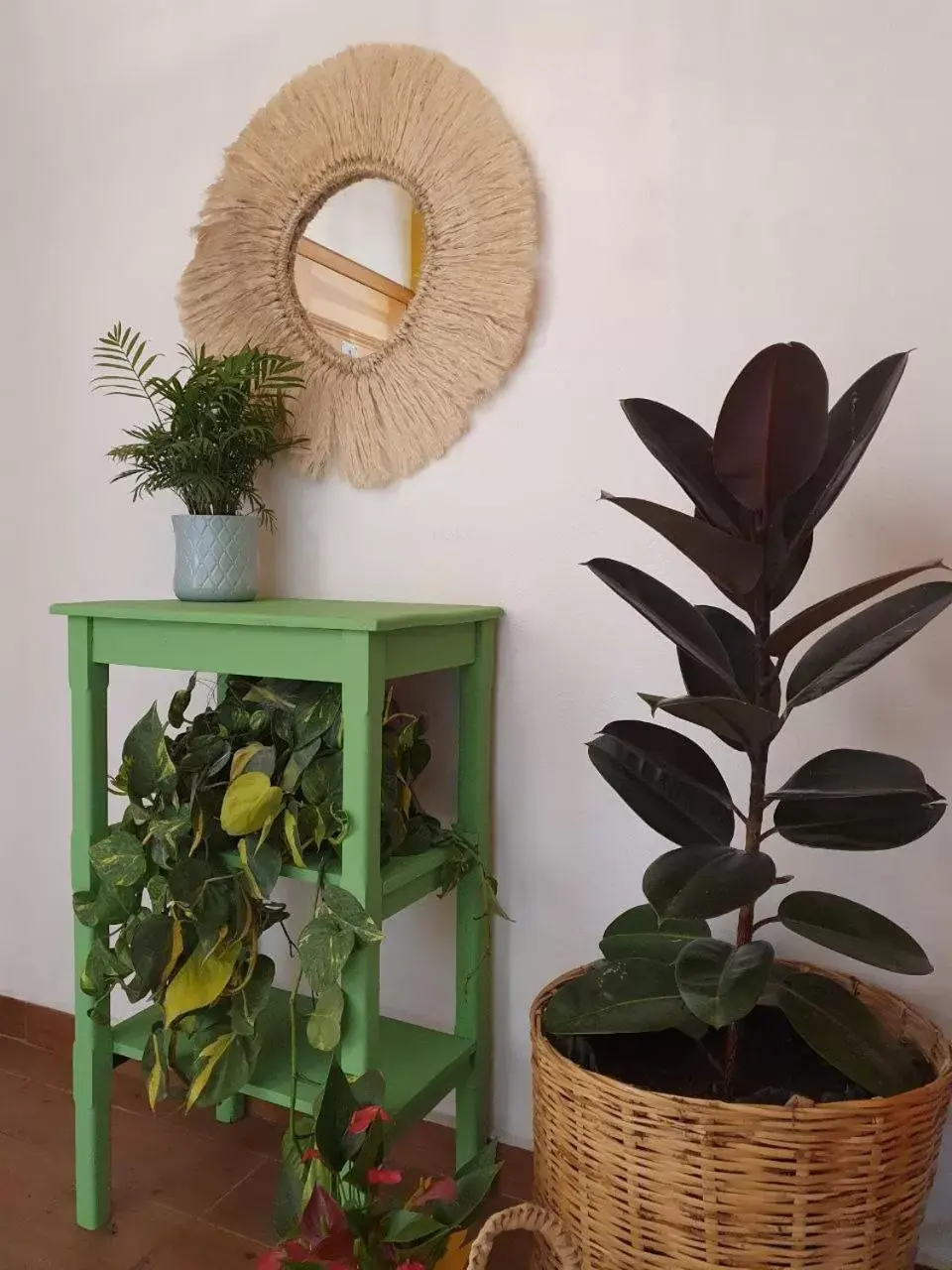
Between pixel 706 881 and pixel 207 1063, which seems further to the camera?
pixel 207 1063

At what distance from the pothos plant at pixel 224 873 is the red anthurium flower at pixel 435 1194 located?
18cm

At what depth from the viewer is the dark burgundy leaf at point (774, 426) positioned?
833 millimetres

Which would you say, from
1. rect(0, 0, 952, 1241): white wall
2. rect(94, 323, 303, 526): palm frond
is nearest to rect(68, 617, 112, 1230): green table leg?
rect(94, 323, 303, 526): palm frond

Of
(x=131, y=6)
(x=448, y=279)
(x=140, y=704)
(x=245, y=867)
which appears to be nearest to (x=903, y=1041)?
(x=245, y=867)

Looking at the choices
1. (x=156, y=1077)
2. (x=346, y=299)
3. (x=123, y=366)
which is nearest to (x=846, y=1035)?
(x=156, y=1077)

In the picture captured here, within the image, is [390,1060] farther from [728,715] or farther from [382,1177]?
[728,715]

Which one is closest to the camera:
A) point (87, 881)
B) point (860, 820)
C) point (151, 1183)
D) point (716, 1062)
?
point (860, 820)

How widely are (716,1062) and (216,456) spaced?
3.36 ft

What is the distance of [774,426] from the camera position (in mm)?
844

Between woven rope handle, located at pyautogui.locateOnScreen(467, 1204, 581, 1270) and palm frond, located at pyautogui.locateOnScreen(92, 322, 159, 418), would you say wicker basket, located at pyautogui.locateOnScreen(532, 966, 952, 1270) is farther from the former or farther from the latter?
palm frond, located at pyautogui.locateOnScreen(92, 322, 159, 418)

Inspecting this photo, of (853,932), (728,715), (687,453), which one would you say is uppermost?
(687,453)

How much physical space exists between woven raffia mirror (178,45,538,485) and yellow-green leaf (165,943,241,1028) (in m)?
0.72

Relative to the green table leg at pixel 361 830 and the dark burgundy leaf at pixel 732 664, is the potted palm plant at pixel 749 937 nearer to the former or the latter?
the dark burgundy leaf at pixel 732 664

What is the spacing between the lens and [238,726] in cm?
129
